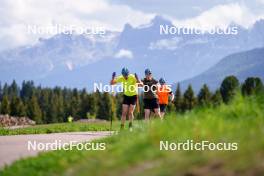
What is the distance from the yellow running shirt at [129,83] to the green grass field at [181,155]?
29.7 feet

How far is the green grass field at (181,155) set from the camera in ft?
23.4

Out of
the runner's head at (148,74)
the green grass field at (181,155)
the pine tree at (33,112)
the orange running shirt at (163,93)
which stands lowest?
the pine tree at (33,112)

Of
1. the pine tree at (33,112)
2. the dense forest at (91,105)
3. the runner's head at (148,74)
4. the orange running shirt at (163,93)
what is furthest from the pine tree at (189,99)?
the runner's head at (148,74)

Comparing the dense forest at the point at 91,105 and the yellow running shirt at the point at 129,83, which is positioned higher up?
the yellow running shirt at the point at 129,83

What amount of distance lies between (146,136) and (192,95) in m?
99.7

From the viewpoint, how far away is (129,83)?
2088 centimetres

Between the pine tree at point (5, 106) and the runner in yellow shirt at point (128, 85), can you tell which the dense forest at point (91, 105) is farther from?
the runner in yellow shirt at point (128, 85)

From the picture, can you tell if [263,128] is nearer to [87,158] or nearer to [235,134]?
[235,134]

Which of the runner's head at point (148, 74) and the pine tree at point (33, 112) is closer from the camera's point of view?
the runner's head at point (148, 74)

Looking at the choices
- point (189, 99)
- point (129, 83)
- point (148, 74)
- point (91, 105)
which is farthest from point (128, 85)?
point (91, 105)

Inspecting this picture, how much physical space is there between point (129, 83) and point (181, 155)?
13.1 metres

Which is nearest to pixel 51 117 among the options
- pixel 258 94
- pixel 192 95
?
pixel 192 95

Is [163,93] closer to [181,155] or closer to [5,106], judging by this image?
[181,155]

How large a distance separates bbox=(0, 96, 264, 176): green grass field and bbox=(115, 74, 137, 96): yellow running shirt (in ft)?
29.7
